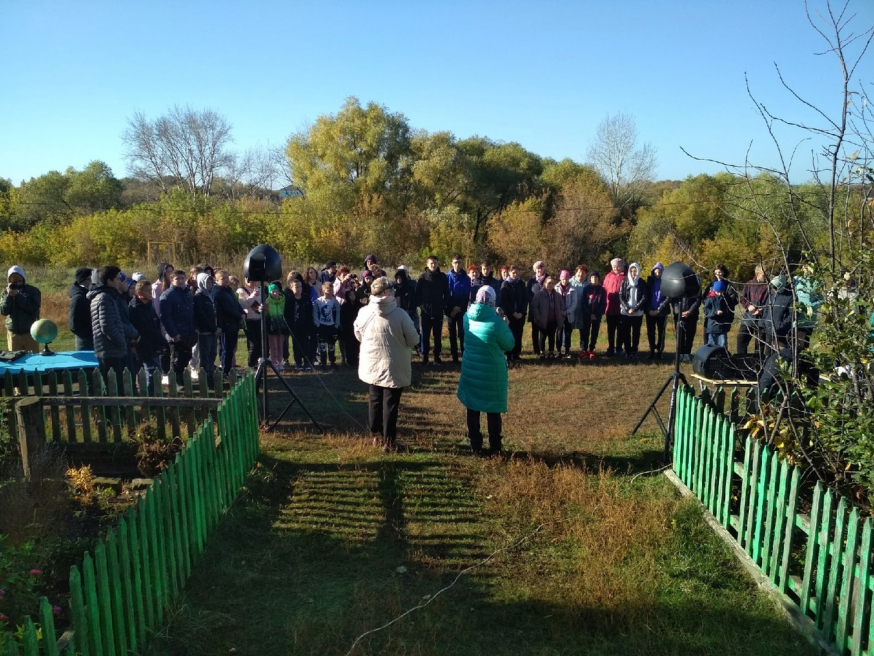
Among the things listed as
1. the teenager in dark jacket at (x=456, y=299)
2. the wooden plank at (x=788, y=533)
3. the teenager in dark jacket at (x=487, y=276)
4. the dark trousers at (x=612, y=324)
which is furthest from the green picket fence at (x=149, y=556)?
the dark trousers at (x=612, y=324)

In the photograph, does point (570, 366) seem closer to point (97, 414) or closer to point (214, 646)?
point (97, 414)

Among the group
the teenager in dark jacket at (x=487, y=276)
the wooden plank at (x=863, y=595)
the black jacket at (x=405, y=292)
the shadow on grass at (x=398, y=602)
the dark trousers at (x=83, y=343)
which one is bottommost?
the shadow on grass at (x=398, y=602)

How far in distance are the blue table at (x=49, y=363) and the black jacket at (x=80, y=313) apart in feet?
1.33

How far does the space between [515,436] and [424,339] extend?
4.77 meters

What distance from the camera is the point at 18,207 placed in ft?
124

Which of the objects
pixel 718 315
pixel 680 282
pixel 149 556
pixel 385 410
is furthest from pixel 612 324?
pixel 149 556

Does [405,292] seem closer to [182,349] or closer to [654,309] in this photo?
[182,349]

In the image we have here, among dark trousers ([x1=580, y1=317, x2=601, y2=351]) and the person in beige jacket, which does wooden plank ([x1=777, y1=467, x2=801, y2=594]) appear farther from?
dark trousers ([x1=580, y1=317, x2=601, y2=351])

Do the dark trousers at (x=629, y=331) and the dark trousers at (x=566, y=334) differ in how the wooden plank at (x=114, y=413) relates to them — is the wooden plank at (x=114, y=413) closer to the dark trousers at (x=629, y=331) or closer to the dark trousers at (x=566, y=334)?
the dark trousers at (x=566, y=334)

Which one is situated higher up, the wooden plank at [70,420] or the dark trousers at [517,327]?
the dark trousers at [517,327]

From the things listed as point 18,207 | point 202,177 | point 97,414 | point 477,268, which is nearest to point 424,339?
point 477,268

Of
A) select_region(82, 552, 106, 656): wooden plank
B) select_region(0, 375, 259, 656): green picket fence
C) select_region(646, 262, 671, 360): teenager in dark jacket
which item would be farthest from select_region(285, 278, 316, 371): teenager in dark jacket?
select_region(82, 552, 106, 656): wooden plank

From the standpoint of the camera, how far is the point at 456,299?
12.9 meters

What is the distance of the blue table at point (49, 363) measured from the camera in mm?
7680
